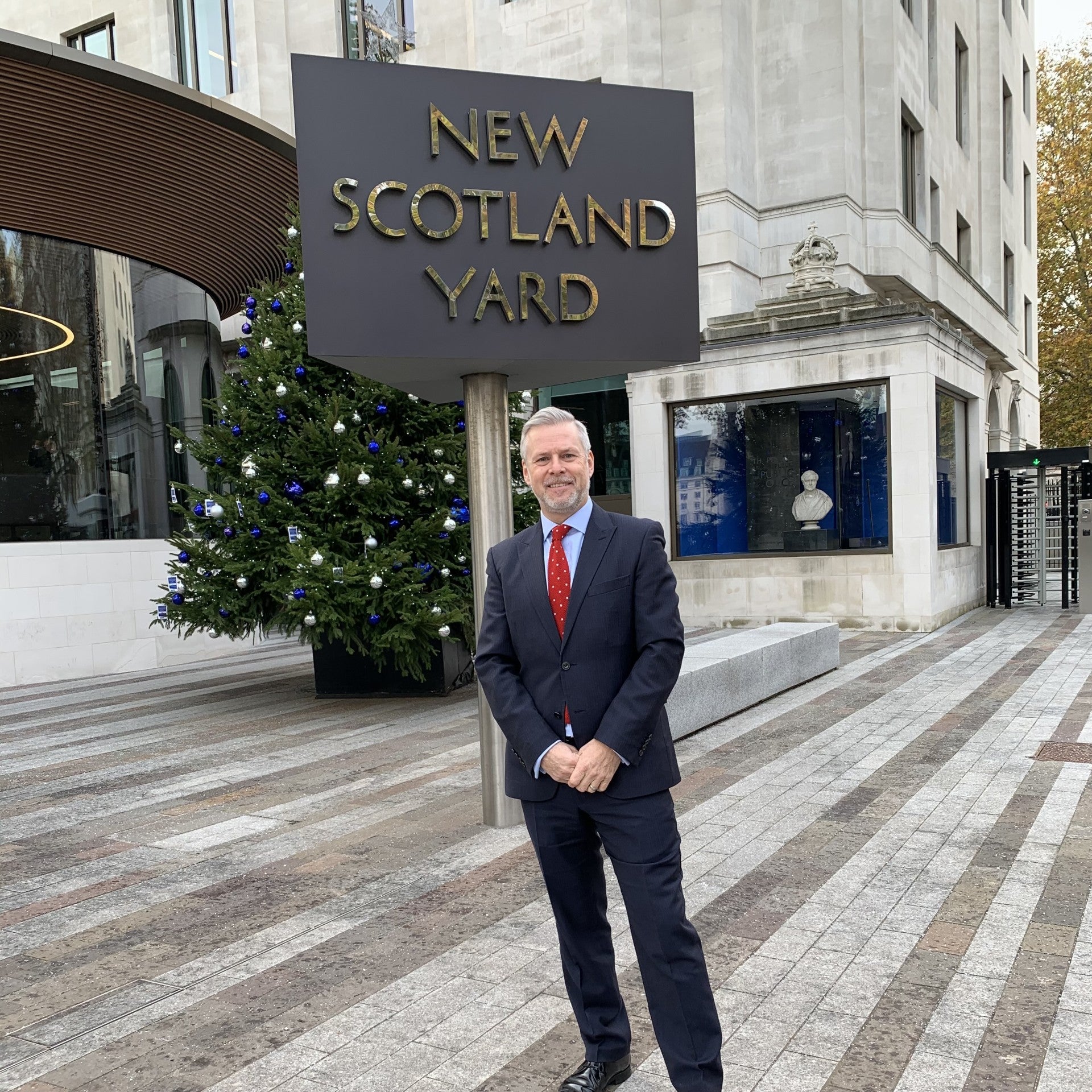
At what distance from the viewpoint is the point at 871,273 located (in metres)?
20.2

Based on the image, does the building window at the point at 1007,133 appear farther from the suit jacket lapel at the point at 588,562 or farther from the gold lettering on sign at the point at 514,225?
the suit jacket lapel at the point at 588,562

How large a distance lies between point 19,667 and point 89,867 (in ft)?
28.4

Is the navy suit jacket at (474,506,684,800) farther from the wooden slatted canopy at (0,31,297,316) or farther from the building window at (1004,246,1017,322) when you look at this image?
the building window at (1004,246,1017,322)

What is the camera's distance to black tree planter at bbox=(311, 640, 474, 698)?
10.8 metres

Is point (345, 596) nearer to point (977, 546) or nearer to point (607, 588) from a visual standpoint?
point (607, 588)

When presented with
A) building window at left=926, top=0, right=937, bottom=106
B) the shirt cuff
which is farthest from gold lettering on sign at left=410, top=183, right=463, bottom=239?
building window at left=926, top=0, right=937, bottom=106

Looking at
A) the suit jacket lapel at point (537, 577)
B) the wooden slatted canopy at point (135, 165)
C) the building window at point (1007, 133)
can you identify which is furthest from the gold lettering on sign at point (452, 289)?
the building window at point (1007, 133)

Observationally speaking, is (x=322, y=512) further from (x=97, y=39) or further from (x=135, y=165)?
(x=97, y=39)

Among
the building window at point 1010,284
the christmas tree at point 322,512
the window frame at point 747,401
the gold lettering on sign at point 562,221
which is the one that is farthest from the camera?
the building window at point 1010,284

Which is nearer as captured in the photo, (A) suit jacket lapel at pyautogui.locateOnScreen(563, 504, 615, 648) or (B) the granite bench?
(A) suit jacket lapel at pyautogui.locateOnScreen(563, 504, 615, 648)

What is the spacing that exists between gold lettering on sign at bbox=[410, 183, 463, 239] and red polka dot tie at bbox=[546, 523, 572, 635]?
111 inches

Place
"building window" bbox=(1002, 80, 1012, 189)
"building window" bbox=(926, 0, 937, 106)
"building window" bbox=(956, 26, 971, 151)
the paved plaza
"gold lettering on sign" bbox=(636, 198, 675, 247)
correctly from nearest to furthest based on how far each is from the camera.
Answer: the paved plaza
"gold lettering on sign" bbox=(636, 198, 675, 247)
"building window" bbox=(926, 0, 937, 106)
"building window" bbox=(956, 26, 971, 151)
"building window" bbox=(1002, 80, 1012, 189)

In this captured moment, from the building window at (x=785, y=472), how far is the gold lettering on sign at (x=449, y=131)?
11.4 metres

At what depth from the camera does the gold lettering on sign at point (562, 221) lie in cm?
553
